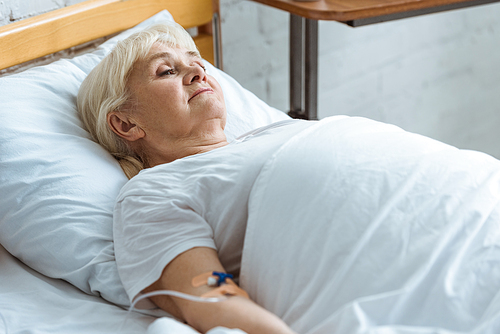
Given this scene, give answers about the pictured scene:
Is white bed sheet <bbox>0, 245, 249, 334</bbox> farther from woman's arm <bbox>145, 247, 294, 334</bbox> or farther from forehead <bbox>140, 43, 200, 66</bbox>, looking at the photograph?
forehead <bbox>140, 43, 200, 66</bbox>

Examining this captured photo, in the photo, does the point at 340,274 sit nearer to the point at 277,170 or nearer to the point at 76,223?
the point at 277,170

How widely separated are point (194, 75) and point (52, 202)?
413mm

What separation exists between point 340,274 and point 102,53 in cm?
92

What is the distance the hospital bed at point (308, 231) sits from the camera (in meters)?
0.77

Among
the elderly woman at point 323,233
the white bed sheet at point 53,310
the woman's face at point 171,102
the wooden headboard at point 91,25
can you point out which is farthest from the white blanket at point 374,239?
the wooden headboard at point 91,25

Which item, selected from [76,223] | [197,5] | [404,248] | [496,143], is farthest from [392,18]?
[496,143]

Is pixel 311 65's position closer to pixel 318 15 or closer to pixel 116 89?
pixel 318 15

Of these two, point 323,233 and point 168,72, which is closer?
point 323,233

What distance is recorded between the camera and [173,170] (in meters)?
0.98

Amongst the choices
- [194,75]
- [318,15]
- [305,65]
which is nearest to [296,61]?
[305,65]

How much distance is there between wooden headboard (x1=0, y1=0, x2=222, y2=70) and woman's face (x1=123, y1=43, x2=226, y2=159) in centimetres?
33

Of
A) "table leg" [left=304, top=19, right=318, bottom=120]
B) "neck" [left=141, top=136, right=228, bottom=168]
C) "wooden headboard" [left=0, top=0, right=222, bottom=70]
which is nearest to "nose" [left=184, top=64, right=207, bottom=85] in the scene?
"neck" [left=141, top=136, right=228, bottom=168]

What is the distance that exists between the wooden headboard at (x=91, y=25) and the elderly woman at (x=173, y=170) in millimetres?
206

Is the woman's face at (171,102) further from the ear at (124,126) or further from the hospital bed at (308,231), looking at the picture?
the hospital bed at (308,231)
